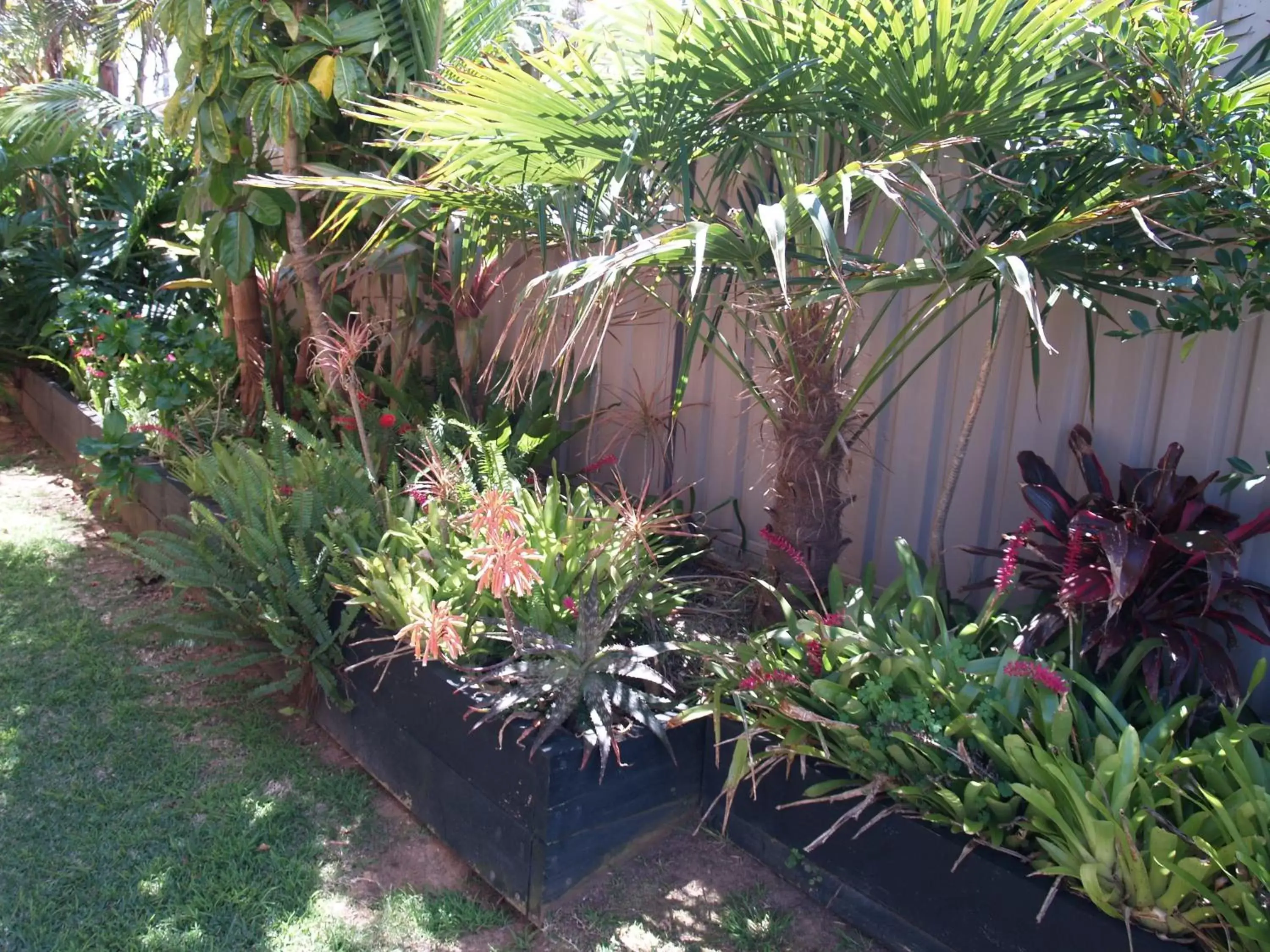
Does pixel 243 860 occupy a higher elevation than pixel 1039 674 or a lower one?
lower

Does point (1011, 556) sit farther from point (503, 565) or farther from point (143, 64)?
point (143, 64)

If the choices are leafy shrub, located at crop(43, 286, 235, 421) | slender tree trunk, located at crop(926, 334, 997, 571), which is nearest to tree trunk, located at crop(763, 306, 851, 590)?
slender tree trunk, located at crop(926, 334, 997, 571)

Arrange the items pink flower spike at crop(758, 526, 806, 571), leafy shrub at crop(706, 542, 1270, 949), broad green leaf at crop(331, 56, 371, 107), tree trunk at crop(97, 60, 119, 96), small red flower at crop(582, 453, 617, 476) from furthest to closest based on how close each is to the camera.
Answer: tree trunk at crop(97, 60, 119, 96), broad green leaf at crop(331, 56, 371, 107), small red flower at crop(582, 453, 617, 476), pink flower spike at crop(758, 526, 806, 571), leafy shrub at crop(706, 542, 1270, 949)

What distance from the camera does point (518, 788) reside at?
2.58m

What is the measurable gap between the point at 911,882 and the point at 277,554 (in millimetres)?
2216

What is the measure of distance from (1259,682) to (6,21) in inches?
607

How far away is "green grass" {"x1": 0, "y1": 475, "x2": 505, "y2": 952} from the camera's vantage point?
250 centimetres

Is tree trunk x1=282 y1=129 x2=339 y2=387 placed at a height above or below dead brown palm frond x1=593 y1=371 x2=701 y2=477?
above

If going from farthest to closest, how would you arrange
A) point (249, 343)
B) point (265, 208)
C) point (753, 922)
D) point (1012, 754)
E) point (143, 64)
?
point (143, 64) < point (249, 343) < point (265, 208) < point (753, 922) < point (1012, 754)

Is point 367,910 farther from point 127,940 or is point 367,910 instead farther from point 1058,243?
point 1058,243

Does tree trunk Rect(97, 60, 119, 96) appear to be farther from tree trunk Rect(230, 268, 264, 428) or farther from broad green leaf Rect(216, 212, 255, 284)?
broad green leaf Rect(216, 212, 255, 284)

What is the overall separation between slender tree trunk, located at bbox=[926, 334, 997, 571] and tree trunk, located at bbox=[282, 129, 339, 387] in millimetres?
2726

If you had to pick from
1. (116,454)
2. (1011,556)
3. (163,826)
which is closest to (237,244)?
(116,454)

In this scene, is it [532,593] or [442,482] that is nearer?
[532,593]
